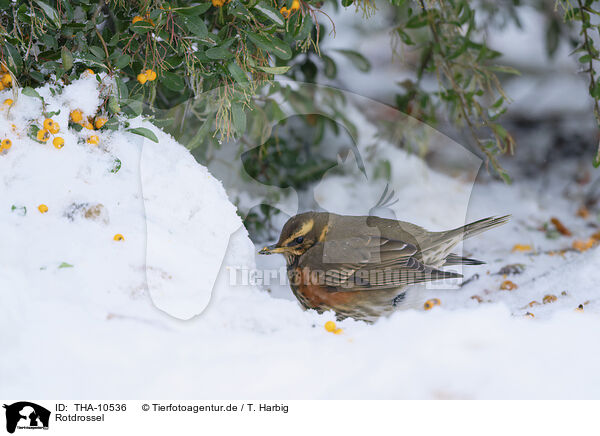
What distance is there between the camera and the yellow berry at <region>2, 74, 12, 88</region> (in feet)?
5.71

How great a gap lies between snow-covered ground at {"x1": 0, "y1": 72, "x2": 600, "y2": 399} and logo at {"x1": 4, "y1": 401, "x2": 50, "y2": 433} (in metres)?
0.03

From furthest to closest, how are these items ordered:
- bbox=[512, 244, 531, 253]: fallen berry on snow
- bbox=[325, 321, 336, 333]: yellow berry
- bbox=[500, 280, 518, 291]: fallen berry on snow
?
bbox=[512, 244, 531, 253]: fallen berry on snow → bbox=[500, 280, 518, 291]: fallen berry on snow → bbox=[325, 321, 336, 333]: yellow berry

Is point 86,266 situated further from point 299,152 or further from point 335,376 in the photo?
point 299,152

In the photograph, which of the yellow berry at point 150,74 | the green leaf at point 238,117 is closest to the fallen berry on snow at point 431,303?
the green leaf at point 238,117

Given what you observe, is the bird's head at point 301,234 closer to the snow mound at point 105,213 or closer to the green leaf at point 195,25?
the snow mound at point 105,213

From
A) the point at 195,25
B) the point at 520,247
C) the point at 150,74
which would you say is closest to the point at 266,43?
the point at 195,25

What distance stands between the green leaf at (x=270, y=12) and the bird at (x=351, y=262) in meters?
0.62

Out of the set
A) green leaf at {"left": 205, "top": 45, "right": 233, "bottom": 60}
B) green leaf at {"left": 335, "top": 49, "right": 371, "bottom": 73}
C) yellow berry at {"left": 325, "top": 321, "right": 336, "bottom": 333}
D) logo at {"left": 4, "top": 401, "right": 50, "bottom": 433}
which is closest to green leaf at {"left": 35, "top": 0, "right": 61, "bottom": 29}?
green leaf at {"left": 205, "top": 45, "right": 233, "bottom": 60}

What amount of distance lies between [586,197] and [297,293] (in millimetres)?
2609

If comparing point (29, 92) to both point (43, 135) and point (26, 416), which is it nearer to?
point (43, 135)

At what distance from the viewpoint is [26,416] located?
1.28 metres

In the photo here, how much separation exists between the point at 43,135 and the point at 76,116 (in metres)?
0.12

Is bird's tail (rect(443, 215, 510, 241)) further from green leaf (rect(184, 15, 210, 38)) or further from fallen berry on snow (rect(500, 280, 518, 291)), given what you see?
green leaf (rect(184, 15, 210, 38))

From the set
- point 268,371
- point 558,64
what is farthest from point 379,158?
point 558,64
